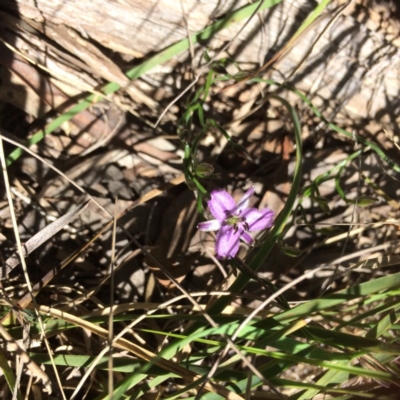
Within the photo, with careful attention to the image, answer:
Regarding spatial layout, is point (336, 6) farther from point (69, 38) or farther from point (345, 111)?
point (69, 38)

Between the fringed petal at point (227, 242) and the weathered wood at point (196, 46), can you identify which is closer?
the fringed petal at point (227, 242)

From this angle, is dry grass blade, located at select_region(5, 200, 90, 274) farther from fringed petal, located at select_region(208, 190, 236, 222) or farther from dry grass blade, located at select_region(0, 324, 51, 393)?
fringed petal, located at select_region(208, 190, 236, 222)

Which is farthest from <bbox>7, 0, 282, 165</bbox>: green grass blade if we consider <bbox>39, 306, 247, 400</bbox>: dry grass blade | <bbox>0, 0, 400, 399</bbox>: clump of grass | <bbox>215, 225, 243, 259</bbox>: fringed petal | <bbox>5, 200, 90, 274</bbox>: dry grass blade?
<bbox>215, 225, 243, 259</bbox>: fringed petal

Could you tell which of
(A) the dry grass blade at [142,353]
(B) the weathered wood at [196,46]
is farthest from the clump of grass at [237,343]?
(B) the weathered wood at [196,46]

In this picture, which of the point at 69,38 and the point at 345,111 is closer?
the point at 69,38

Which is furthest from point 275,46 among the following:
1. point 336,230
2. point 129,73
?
point 336,230

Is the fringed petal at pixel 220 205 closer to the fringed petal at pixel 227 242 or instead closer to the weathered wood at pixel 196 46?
the fringed petal at pixel 227 242
